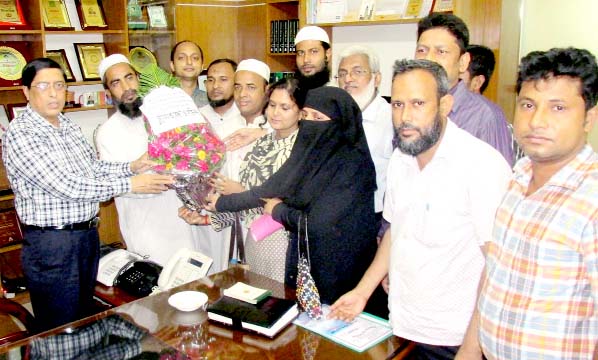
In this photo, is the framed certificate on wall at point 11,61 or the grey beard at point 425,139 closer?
the grey beard at point 425,139

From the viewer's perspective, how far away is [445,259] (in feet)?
5.69

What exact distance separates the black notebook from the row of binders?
147 inches

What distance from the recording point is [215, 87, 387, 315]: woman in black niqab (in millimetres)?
2166

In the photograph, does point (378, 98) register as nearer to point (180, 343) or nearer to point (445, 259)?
point (445, 259)

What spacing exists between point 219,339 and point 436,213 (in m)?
0.82

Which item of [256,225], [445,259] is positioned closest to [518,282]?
[445,259]

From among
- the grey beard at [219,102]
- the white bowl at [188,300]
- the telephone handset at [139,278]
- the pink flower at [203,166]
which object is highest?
the grey beard at [219,102]

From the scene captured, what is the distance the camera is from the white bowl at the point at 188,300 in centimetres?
195

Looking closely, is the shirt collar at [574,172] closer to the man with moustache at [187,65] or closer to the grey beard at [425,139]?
the grey beard at [425,139]

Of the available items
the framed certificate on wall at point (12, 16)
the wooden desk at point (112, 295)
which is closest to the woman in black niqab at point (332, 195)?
the wooden desk at point (112, 295)

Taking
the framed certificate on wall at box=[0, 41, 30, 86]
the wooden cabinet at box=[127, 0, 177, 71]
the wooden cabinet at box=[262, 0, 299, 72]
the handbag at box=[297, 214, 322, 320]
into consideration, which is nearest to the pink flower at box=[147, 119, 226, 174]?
the handbag at box=[297, 214, 322, 320]

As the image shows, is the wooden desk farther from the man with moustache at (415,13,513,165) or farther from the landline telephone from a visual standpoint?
the man with moustache at (415,13,513,165)

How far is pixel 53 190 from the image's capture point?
2539mm

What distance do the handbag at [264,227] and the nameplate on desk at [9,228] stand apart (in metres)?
2.63
